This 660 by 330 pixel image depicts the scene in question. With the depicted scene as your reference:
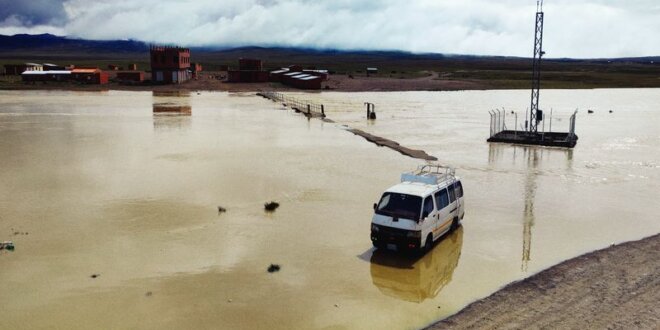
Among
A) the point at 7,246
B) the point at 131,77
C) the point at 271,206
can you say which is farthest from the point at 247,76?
the point at 7,246

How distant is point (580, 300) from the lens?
13406 millimetres

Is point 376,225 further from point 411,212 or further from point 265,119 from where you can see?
point 265,119

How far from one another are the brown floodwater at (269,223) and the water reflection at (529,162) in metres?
0.13

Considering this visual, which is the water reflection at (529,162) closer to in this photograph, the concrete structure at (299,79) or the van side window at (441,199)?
the van side window at (441,199)

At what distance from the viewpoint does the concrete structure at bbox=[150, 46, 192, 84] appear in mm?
107669

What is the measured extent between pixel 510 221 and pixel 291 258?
8.95 m

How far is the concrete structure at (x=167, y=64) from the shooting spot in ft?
353

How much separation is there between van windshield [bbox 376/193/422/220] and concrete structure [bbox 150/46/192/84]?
9847cm

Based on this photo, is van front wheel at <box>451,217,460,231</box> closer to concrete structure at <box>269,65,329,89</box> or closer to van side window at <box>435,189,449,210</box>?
van side window at <box>435,189,449,210</box>

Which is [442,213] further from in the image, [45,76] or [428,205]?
[45,76]

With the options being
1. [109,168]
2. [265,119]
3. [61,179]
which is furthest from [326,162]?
[265,119]

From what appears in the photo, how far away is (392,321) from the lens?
1282cm

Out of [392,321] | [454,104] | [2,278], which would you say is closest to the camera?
[392,321]

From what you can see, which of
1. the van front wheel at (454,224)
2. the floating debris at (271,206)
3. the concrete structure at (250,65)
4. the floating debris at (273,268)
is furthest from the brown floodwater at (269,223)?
the concrete structure at (250,65)
